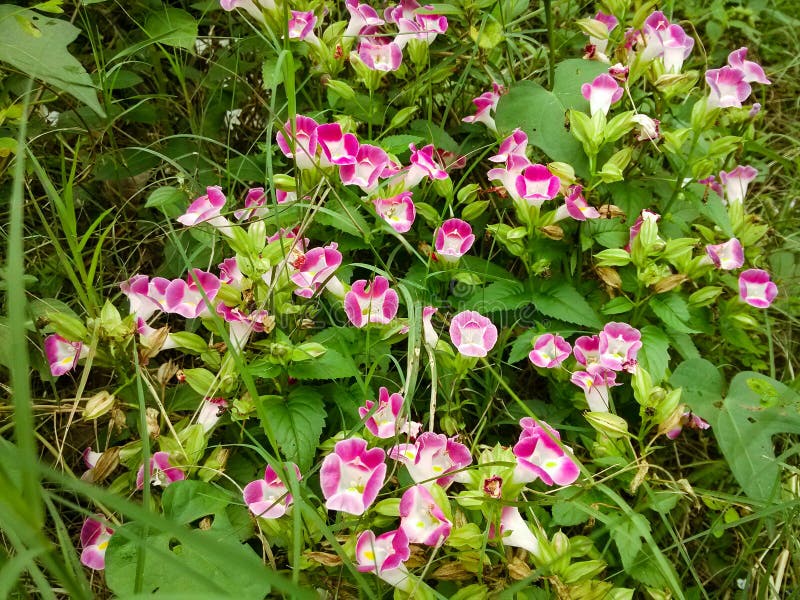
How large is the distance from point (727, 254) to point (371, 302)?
2.95ft

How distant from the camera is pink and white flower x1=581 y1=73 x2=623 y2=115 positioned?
5.67 feet

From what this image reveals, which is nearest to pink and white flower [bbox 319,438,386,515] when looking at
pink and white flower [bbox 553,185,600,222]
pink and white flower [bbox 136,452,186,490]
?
pink and white flower [bbox 136,452,186,490]

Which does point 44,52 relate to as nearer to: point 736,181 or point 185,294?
point 185,294

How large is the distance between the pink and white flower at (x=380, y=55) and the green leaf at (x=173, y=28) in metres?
0.44

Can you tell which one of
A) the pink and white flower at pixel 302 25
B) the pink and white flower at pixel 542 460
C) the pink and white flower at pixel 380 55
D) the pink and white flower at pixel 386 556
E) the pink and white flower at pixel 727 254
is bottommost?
the pink and white flower at pixel 386 556

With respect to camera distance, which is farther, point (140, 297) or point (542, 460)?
point (140, 297)

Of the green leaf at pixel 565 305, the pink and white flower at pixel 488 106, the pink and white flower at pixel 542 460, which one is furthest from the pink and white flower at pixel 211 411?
the pink and white flower at pixel 488 106

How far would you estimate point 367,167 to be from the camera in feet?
5.32

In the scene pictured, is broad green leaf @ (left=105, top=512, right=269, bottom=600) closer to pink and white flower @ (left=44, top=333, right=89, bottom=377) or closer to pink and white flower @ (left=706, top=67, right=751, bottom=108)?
pink and white flower @ (left=44, top=333, right=89, bottom=377)

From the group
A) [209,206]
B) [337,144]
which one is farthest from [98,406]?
[337,144]

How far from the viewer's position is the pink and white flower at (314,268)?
1.48m

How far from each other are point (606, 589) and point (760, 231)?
1.12 meters

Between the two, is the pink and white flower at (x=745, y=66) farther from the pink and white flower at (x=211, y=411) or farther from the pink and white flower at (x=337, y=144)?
the pink and white flower at (x=211, y=411)

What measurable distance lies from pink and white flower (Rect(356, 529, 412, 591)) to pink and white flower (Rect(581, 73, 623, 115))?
110cm
